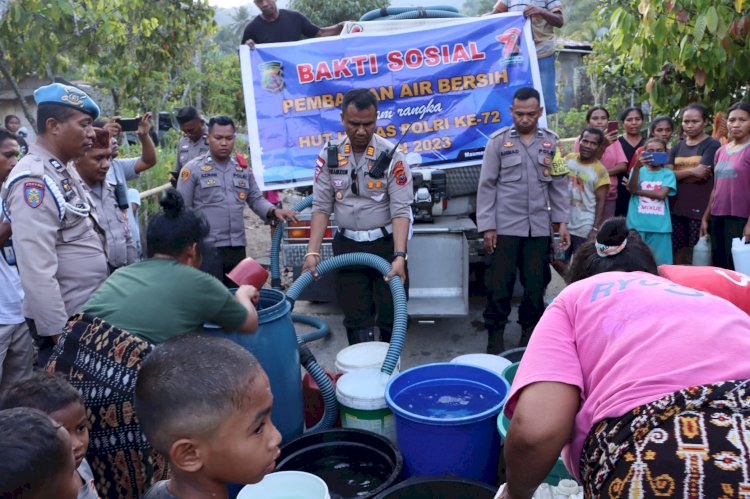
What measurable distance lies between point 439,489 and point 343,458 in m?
0.60

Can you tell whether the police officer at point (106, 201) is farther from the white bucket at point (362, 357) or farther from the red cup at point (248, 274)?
the white bucket at point (362, 357)

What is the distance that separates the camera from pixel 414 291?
462 cm

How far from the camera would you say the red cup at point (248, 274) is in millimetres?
2846

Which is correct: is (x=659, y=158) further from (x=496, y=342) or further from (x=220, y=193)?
(x=220, y=193)

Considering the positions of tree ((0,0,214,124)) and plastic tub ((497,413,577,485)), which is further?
tree ((0,0,214,124))

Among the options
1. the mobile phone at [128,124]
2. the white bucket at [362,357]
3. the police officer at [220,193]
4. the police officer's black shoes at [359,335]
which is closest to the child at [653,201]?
the police officer's black shoes at [359,335]

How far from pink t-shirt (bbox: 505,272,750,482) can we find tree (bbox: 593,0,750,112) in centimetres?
324

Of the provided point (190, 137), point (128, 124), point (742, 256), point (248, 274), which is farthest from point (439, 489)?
point (190, 137)

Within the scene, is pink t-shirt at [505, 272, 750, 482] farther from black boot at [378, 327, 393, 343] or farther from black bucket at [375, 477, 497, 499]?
black boot at [378, 327, 393, 343]

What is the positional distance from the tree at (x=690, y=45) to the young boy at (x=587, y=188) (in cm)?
88

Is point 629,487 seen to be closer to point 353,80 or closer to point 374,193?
point 374,193

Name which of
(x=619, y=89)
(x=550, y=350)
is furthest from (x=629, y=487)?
(x=619, y=89)

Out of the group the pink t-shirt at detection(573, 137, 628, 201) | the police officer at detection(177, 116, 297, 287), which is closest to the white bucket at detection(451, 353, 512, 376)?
the police officer at detection(177, 116, 297, 287)

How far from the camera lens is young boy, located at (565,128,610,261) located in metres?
4.77
